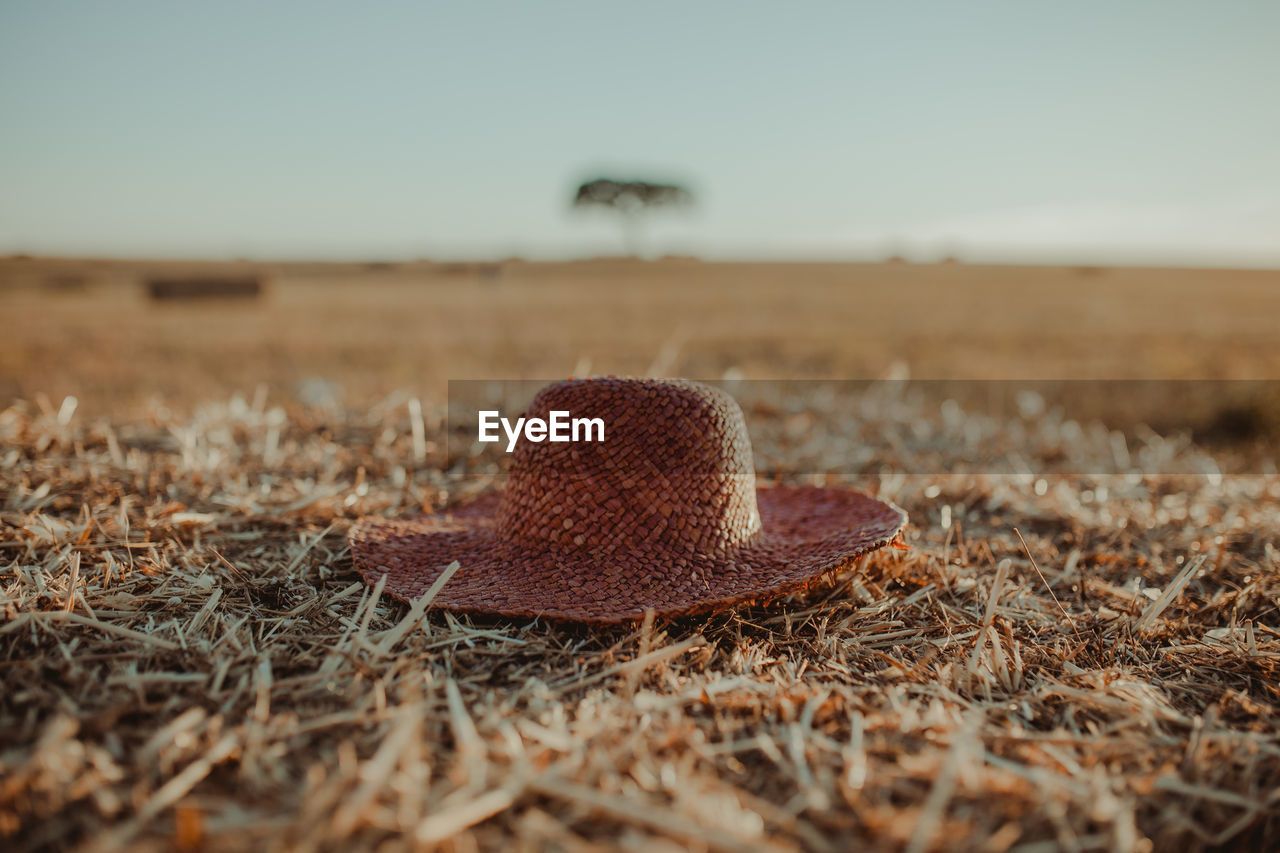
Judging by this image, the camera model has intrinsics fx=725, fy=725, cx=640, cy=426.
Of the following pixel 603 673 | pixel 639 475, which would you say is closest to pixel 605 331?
pixel 639 475

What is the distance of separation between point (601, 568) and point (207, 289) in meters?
37.0

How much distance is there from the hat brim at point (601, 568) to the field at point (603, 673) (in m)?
0.11

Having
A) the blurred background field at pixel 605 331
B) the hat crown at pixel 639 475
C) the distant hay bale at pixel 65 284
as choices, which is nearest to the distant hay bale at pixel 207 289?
the blurred background field at pixel 605 331

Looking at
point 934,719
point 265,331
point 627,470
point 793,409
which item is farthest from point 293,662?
point 265,331

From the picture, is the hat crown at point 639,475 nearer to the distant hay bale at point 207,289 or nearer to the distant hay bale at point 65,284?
the distant hay bale at point 207,289

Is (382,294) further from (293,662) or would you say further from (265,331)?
(293,662)

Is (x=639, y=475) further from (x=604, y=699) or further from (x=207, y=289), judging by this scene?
(x=207, y=289)

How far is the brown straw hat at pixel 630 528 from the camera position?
256 centimetres

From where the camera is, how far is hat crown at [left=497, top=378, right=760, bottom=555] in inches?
107

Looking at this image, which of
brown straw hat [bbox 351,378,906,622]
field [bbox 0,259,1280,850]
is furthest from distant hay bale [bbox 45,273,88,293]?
brown straw hat [bbox 351,378,906,622]

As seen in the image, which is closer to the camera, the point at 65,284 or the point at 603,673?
the point at 603,673

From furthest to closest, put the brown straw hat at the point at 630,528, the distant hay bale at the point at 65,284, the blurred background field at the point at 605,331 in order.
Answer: the distant hay bale at the point at 65,284 < the blurred background field at the point at 605,331 < the brown straw hat at the point at 630,528

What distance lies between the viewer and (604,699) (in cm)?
213

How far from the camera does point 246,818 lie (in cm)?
152
